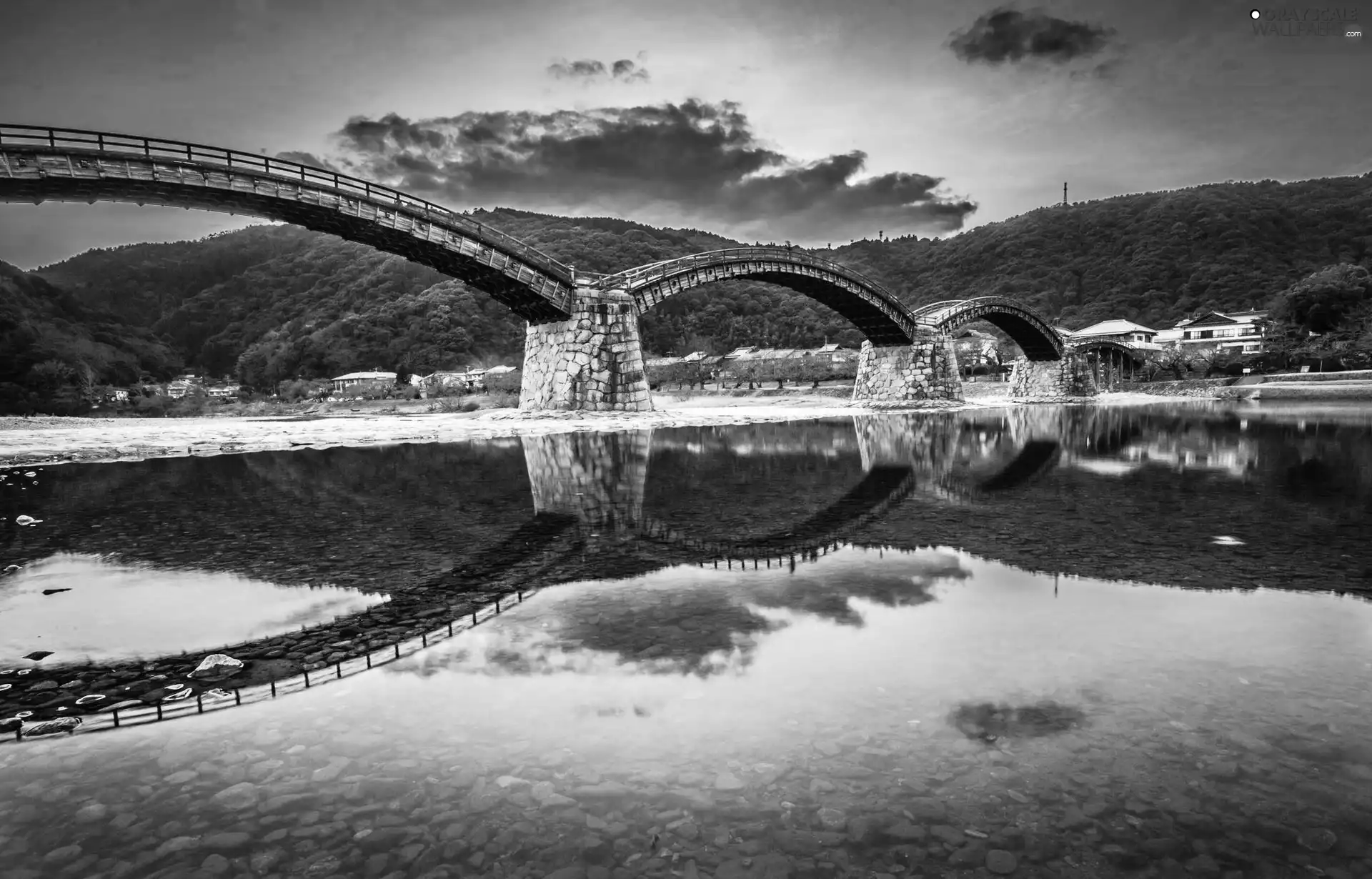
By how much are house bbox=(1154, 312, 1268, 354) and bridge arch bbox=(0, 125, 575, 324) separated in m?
87.8

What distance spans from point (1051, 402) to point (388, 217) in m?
61.7

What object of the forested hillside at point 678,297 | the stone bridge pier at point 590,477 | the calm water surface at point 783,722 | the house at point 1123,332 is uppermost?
the forested hillside at point 678,297

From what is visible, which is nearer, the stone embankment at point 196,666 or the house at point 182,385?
the stone embankment at point 196,666

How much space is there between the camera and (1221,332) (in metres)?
95.5

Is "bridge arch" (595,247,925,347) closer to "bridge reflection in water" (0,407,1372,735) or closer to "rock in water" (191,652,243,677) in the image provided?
"bridge reflection in water" (0,407,1372,735)

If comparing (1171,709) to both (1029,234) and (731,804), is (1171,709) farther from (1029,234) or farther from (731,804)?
(1029,234)

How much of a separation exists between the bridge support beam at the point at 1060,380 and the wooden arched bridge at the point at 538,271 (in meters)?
12.9

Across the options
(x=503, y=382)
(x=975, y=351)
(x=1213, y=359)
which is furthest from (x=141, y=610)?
(x=975, y=351)

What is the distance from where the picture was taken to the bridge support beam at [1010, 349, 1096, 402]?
7288cm

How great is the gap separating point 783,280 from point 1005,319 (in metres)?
28.8

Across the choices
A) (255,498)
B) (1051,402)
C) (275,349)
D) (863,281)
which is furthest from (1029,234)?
(255,498)

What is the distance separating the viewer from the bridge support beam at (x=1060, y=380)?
72875 millimetres

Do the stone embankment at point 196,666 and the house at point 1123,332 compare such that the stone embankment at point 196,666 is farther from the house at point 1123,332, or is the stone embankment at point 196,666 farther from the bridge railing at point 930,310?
the house at point 1123,332

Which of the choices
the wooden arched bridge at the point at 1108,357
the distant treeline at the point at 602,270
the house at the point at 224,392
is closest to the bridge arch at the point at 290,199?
the house at the point at 224,392
